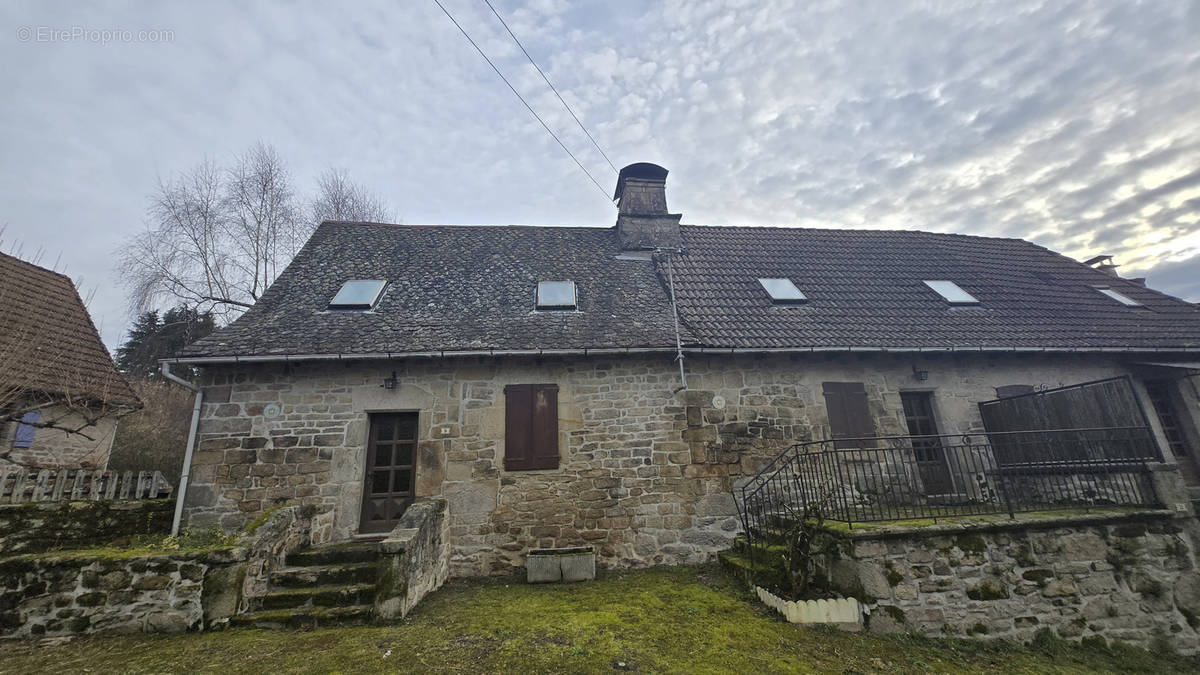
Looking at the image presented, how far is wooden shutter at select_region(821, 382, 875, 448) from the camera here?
7.52 m

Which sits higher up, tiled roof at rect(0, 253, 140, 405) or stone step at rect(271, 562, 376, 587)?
tiled roof at rect(0, 253, 140, 405)

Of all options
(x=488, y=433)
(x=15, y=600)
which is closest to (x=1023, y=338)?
(x=488, y=433)

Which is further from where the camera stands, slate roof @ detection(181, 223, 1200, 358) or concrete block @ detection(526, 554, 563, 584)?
slate roof @ detection(181, 223, 1200, 358)

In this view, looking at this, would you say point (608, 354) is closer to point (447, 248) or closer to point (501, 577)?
point (501, 577)

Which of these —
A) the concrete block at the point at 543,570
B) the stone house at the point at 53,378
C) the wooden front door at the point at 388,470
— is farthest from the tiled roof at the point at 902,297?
the stone house at the point at 53,378

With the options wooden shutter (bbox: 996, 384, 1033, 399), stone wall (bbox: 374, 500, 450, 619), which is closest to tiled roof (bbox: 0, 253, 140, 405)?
stone wall (bbox: 374, 500, 450, 619)

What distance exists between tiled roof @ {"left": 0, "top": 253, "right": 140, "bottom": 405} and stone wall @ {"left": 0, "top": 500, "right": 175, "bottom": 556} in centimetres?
260

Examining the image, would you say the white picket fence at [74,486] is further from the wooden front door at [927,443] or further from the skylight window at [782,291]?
the wooden front door at [927,443]

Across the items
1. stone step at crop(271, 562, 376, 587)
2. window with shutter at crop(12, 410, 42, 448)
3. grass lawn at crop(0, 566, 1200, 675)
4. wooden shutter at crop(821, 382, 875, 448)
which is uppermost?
window with shutter at crop(12, 410, 42, 448)

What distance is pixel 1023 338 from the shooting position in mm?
8438

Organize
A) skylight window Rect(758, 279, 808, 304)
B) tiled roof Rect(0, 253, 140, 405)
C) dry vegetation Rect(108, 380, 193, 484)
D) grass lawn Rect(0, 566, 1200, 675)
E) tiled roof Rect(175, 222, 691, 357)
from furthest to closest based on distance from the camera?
dry vegetation Rect(108, 380, 193, 484), skylight window Rect(758, 279, 808, 304), tiled roof Rect(0, 253, 140, 405), tiled roof Rect(175, 222, 691, 357), grass lawn Rect(0, 566, 1200, 675)

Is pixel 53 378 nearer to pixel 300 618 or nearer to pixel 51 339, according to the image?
pixel 51 339

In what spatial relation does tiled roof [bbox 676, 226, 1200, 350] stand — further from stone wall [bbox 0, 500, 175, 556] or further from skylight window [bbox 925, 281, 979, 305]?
stone wall [bbox 0, 500, 175, 556]

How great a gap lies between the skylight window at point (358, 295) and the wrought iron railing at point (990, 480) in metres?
6.98
